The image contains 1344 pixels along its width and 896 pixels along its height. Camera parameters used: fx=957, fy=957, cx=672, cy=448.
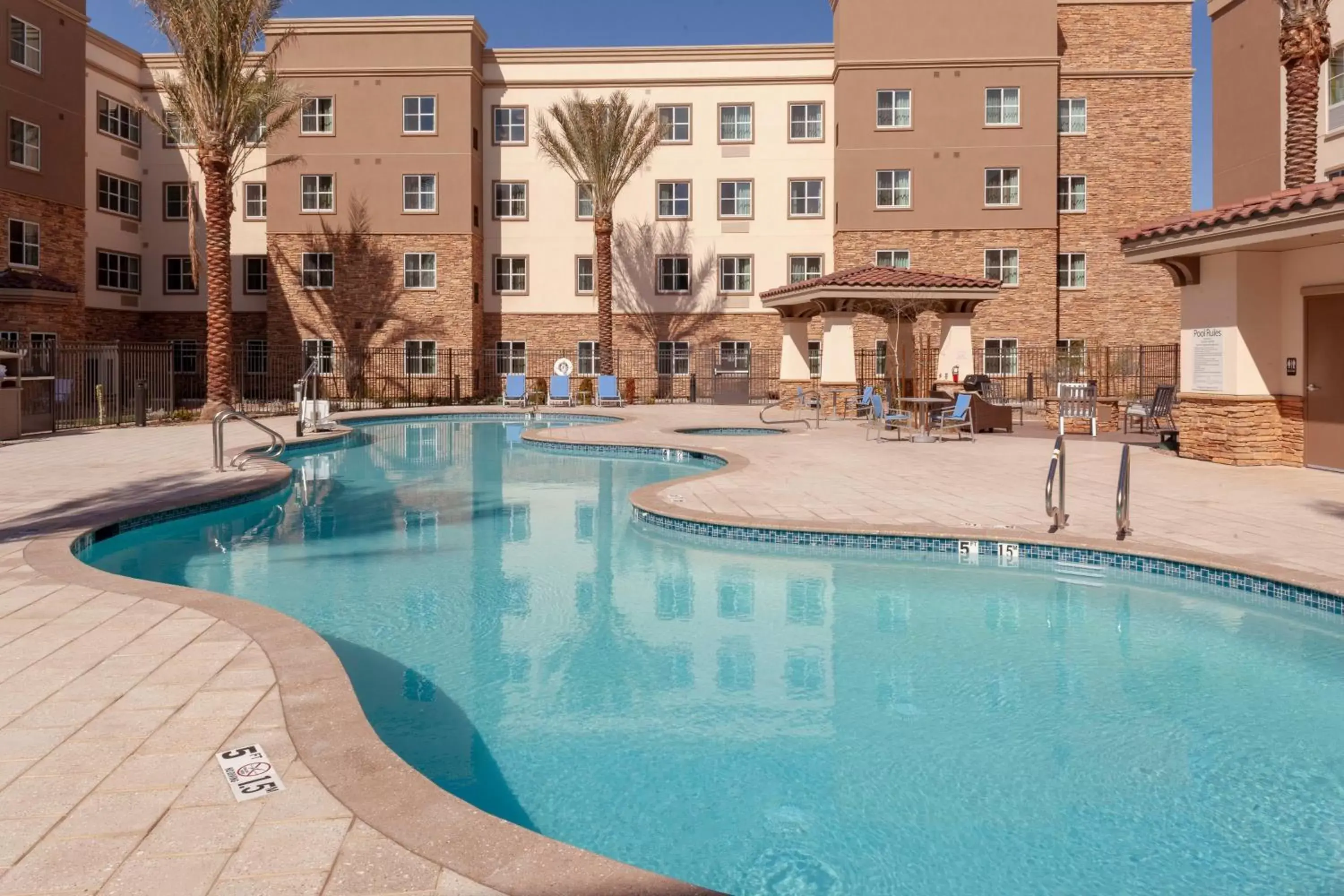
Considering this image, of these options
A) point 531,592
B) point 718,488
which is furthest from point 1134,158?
point 531,592

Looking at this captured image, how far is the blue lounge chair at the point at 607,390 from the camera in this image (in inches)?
1198

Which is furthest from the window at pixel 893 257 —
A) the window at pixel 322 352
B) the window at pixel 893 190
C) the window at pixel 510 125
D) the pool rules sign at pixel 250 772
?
the pool rules sign at pixel 250 772

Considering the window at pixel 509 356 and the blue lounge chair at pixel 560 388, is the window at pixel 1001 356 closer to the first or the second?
the blue lounge chair at pixel 560 388

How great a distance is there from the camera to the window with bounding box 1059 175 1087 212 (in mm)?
32812

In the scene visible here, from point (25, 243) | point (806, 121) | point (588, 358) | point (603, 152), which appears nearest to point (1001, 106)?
point (806, 121)

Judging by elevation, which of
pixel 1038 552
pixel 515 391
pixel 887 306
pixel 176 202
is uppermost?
pixel 176 202

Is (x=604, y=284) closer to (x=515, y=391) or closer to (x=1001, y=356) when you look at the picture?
(x=515, y=391)

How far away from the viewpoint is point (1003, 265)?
32.7m

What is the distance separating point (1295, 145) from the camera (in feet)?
50.2

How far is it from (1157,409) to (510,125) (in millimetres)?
24338

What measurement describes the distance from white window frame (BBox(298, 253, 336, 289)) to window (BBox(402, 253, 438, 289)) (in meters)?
2.45

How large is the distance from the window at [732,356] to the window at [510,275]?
7.51 m

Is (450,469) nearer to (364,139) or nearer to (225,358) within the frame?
(225,358)

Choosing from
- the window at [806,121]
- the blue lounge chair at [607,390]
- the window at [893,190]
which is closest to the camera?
the blue lounge chair at [607,390]
